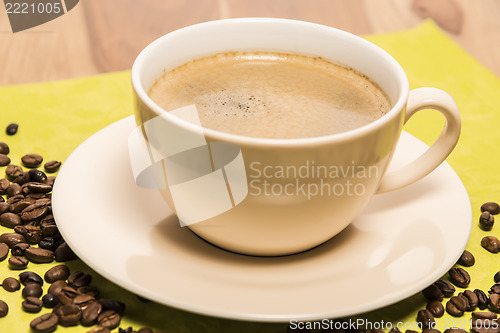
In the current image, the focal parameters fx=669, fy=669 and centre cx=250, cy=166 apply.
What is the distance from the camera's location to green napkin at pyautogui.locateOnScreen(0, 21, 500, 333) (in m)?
1.36

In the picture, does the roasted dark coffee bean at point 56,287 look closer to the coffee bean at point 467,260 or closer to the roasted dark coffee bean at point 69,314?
the roasted dark coffee bean at point 69,314

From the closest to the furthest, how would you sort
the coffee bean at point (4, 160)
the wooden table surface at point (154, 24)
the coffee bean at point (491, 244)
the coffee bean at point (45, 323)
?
the coffee bean at point (45, 323)
the coffee bean at point (491, 244)
the coffee bean at point (4, 160)
the wooden table surface at point (154, 24)

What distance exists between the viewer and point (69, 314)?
131 centimetres

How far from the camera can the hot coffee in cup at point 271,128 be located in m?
1.21

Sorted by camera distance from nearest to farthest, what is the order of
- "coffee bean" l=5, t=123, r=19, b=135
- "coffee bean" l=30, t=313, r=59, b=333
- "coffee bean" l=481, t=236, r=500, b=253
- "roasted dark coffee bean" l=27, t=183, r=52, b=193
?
"coffee bean" l=30, t=313, r=59, b=333 < "coffee bean" l=481, t=236, r=500, b=253 < "roasted dark coffee bean" l=27, t=183, r=52, b=193 < "coffee bean" l=5, t=123, r=19, b=135

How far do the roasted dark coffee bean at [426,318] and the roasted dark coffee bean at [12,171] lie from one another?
1.09 metres

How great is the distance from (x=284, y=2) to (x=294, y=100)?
1749mm

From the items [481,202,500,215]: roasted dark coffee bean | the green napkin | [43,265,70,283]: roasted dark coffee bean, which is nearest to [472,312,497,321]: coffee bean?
the green napkin

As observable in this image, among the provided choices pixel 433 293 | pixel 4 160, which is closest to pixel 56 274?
pixel 4 160

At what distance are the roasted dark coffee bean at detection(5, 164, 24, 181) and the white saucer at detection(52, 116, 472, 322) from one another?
0.90 ft

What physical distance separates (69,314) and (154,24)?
1.82 meters

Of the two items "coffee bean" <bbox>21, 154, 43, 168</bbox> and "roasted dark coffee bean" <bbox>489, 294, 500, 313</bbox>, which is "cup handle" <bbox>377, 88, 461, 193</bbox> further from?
"coffee bean" <bbox>21, 154, 43, 168</bbox>

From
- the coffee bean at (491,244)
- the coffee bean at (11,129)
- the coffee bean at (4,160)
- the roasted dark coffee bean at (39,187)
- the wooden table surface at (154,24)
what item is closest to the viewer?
the coffee bean at (491,244)

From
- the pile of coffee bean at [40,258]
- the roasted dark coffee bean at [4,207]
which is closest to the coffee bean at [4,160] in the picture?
the pile of coffee bean at [40,258]
